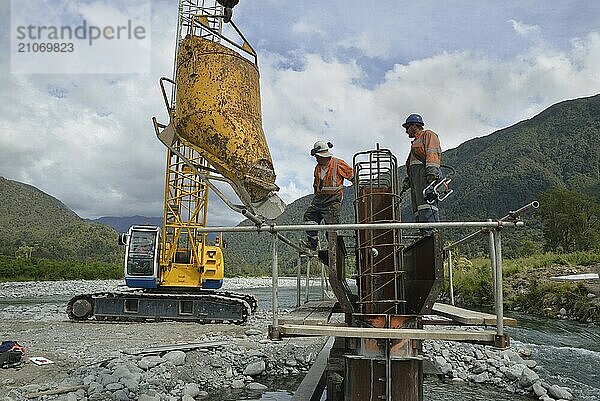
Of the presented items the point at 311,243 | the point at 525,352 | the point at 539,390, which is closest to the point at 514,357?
the point at 525,352

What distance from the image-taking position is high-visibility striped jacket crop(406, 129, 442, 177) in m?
5.98

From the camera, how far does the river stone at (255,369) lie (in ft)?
34.6

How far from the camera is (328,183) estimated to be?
7.47 m

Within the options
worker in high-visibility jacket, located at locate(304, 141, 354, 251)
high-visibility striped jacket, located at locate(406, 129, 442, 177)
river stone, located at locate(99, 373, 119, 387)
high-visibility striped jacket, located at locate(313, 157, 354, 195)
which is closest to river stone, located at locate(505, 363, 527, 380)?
worker in high-visibility jacket, located at locate(304, 141, 354, 251)

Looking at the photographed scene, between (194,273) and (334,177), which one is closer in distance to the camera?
→ (334,177)

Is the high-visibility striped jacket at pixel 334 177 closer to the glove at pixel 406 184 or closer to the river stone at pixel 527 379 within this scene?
the glove at pixel 406 184

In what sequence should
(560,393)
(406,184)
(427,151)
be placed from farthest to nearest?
(560,393), (406,184), (427,151)

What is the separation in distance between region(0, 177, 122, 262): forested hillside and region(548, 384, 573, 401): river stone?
271 feet

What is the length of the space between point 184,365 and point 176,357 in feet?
0.75

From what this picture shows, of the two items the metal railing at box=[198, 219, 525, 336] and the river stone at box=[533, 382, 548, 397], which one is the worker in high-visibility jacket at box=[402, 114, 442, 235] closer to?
the metal railing at box=[198, 219, 525, 336]

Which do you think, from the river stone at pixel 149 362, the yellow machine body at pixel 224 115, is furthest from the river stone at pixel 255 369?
the yellow machine body at pixel 224 115

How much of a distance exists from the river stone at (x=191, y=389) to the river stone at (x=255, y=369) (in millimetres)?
1313

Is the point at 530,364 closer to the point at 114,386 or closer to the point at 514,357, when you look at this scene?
the point at 514,357

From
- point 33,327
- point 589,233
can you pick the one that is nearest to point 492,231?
point 33,327
